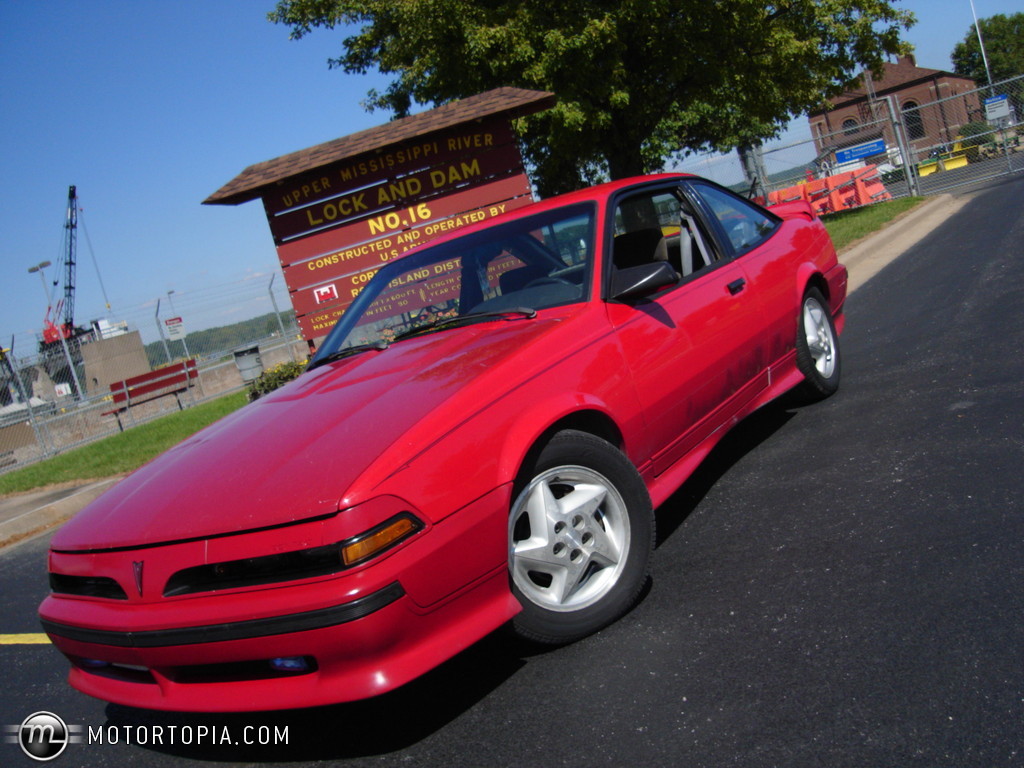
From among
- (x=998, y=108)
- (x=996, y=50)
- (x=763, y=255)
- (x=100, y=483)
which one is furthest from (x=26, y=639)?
(x=996, y=50)

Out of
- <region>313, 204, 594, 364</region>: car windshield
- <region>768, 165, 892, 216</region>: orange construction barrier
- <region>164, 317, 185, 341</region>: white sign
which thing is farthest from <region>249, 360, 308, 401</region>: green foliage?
<region>768, 165, 892, 216</region>: orange construction barrier

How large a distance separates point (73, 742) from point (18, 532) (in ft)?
19.9

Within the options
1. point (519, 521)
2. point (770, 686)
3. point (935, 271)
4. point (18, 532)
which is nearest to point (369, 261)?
point (18, 532)

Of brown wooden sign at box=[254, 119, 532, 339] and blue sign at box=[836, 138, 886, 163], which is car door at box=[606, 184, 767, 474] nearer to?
brown wooden sign at box=[254, 119, 532, 339]

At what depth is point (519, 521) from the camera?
2830 millimetres

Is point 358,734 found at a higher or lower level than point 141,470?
lower

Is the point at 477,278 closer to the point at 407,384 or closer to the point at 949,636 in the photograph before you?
the point at 407,384

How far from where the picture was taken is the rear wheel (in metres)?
4.99

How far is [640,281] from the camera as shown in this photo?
347cm

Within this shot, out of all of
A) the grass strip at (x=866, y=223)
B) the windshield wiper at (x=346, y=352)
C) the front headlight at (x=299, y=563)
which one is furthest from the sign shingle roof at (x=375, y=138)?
the front headlight at (x=299, y=563)

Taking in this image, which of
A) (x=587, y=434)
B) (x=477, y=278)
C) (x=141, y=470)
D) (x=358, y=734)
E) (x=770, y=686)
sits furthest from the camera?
(x=477, y=278)

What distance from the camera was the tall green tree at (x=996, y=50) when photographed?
81.8 metres

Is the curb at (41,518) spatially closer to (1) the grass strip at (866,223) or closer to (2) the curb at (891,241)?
(2) the curb at (891,241)

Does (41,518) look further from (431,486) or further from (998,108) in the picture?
(998,108)
